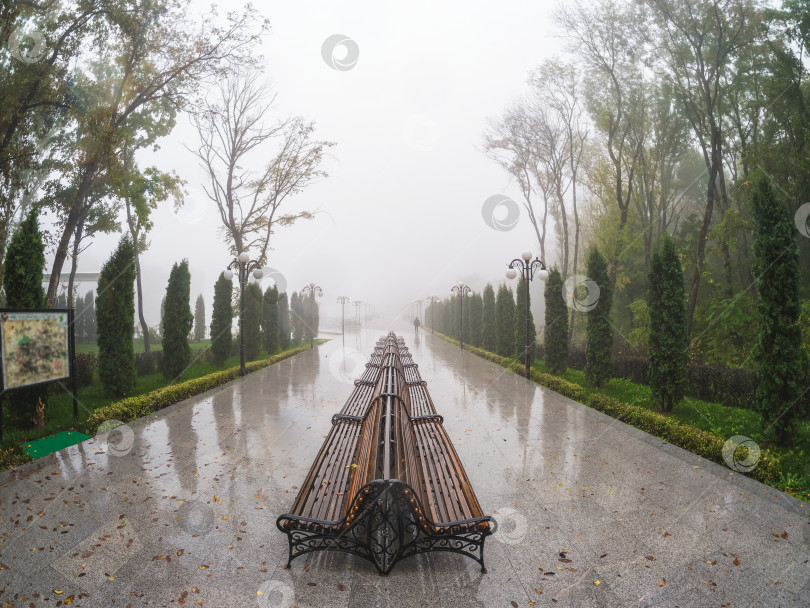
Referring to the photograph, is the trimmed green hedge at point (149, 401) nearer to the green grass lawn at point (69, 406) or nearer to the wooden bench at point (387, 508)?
the green grass lawn at point (69, 406)

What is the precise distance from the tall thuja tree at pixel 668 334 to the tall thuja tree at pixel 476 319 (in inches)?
601

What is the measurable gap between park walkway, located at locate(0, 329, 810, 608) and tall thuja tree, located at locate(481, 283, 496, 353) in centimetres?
1460

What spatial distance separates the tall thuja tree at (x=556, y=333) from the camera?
12.3 metres

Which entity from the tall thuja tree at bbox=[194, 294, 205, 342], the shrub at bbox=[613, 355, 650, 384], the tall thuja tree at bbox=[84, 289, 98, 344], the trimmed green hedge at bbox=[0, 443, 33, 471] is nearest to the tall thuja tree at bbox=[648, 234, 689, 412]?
the shrub at bbox=[613, 355, 650, 384]

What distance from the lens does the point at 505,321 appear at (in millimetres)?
17984

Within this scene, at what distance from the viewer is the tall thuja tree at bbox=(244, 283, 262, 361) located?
53.9ft

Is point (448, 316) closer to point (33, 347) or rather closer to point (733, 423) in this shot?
point (733, 423)

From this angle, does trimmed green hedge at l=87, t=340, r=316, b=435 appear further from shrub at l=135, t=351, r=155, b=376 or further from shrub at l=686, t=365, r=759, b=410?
shrub at l=686, t=365, r=759, b=410

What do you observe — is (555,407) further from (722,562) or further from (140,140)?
(140,140)

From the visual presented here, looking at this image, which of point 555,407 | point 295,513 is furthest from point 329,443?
point 555,407

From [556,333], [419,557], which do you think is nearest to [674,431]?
[419,557]

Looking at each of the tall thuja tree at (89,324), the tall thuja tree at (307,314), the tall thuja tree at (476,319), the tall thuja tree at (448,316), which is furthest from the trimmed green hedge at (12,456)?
the tall thuja tree at (89,324)

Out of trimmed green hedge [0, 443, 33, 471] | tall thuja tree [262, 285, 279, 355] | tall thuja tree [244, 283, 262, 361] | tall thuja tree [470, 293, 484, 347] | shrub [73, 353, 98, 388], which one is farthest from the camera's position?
tall thuja tree [470, 293, 484, 347]

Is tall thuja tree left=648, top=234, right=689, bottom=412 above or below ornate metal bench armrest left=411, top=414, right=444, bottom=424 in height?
above
